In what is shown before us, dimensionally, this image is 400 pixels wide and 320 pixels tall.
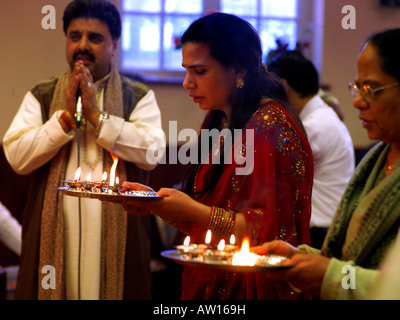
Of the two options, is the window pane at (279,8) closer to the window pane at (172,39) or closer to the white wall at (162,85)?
the white wall at (162,85)

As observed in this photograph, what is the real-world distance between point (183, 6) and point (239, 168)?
146 inches

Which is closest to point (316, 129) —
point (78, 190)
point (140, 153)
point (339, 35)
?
point (140, 153)

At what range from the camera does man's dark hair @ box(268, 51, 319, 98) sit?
344 centimetres

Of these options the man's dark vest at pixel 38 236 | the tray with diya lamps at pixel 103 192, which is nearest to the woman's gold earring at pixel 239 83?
the tray with diya lamps at pixel 103 192

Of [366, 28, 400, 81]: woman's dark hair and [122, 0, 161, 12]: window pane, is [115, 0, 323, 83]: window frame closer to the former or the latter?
[122, 0, 161, 12]: window pane

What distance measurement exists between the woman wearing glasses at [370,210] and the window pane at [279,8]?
13.6 feet

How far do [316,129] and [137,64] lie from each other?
2.45 meters

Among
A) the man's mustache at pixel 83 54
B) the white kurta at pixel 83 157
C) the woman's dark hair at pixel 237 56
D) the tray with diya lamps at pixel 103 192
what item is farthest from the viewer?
the man's mustache at pixel 83 54

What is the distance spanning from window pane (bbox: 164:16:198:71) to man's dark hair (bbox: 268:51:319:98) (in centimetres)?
200

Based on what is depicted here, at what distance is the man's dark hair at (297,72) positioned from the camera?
3.44 m

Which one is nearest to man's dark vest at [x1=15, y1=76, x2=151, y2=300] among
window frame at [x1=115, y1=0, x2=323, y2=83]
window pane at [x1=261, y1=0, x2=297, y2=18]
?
window frame at [x1=115, y1=0, x2=323, y2=83]

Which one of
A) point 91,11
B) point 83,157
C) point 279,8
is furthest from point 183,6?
point 83,157

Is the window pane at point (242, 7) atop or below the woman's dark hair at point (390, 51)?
atop

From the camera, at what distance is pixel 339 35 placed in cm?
536
